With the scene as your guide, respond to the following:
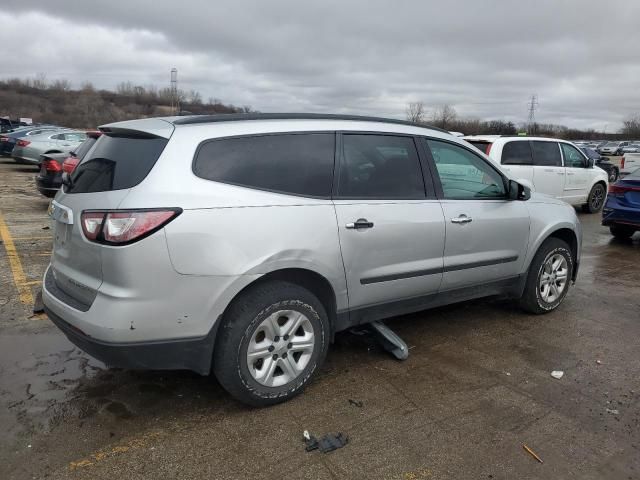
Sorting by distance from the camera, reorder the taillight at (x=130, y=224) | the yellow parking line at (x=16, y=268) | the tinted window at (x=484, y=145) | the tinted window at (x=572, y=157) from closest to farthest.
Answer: the taillight at (x=130, y=224) → the yellow parking line at (x=16, y=268) → the tinted window at (x=484, y=145) → the tinted window at (x=572, y=157)

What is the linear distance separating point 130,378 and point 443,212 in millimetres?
2570

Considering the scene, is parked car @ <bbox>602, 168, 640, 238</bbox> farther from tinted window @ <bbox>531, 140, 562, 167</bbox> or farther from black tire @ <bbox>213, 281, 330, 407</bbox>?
black tire @ <bbox>213, 281, 330, 407</bbox>

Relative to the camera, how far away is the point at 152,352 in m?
2.88

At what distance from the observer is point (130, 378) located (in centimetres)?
367

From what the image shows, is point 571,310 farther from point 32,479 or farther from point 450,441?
point 32,479

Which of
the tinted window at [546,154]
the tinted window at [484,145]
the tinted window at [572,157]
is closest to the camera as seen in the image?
the tinted window at [484,145]

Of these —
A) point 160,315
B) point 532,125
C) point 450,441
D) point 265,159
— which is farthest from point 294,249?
point 532,125

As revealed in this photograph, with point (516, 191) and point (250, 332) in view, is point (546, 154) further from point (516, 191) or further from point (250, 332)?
point (250, 332)

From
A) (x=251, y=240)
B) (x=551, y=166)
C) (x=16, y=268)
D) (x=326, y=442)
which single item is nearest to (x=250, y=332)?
(x=251, y=240)

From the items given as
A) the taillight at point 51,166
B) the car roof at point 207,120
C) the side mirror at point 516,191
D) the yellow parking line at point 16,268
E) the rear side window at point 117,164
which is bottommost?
the yellow parking line at point 16,268

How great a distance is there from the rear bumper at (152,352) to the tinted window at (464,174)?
222 centimetres

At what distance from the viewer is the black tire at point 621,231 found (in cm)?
927

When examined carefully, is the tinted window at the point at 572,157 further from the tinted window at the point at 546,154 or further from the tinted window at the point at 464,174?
the tinted window at the point at 464,174

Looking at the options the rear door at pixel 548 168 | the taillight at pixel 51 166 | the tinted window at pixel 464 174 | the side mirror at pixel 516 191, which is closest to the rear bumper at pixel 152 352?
the tinted window at pixel 464 174
